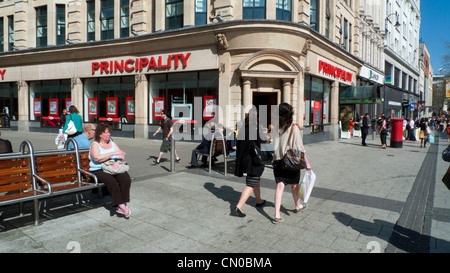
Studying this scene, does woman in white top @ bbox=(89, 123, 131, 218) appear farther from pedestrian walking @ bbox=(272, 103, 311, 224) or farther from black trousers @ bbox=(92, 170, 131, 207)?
pedestrian walking @ bbox=(272, 103, 311, 224)

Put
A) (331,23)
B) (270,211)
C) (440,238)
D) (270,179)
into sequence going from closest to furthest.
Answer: (440,238), (270,211), (270,179), (331,23)

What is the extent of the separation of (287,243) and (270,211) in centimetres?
129

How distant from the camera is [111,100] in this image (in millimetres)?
18281

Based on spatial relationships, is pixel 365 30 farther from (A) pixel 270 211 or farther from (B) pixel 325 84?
(A) pixel 270 211

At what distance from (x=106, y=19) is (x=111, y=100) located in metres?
4.88

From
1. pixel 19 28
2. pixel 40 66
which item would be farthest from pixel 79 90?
pixel 19 28

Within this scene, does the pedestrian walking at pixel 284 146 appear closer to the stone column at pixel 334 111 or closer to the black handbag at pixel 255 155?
the black handbag at pixel 255 155

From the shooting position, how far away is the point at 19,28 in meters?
20.9

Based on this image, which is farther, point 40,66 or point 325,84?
point 40,66

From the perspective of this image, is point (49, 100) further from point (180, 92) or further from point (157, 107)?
point (180, 92)

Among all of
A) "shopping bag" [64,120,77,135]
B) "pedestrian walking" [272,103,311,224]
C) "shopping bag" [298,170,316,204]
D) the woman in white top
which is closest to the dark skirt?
"pedestrian walking" [272,103,311,224]

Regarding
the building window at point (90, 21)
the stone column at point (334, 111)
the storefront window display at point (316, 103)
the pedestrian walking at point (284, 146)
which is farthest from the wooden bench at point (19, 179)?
the stone column at point (334, 111)

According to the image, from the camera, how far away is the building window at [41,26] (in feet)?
66.6

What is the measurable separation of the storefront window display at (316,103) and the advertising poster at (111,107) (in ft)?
36.6
